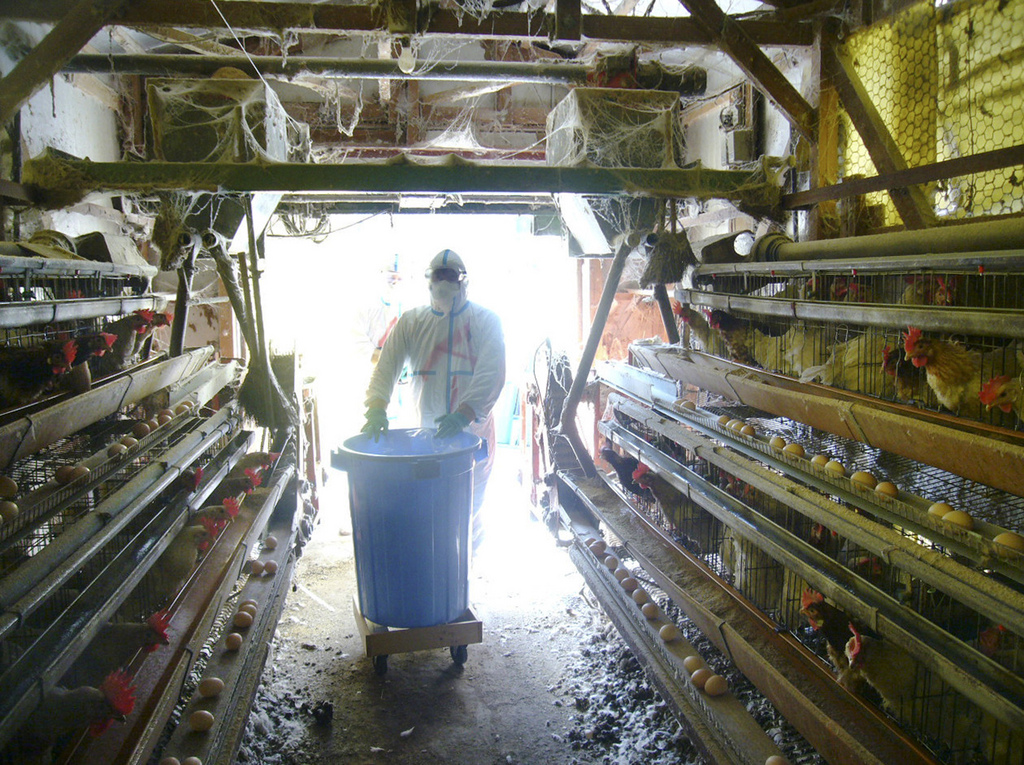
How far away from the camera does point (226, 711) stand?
2561 mm

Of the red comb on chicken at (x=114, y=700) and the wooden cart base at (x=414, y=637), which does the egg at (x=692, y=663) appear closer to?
the wooden cart base at (x=414, y=637)

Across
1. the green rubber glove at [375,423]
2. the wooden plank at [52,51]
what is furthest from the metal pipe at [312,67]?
the green rubber glove at [375,423]

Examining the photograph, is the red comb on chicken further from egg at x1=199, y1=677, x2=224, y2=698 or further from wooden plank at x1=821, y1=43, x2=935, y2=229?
wooden plank at x1=821, y1=43, x2=935, y2=229

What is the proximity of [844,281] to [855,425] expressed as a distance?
1.05 metres

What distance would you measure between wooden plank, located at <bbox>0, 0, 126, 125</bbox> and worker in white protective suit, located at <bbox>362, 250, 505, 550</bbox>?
7.82 feet

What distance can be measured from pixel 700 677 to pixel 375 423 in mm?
2190

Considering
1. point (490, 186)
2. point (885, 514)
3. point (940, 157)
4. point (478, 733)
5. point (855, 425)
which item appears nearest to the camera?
point (885, 514)

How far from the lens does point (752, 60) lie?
4.44 metres

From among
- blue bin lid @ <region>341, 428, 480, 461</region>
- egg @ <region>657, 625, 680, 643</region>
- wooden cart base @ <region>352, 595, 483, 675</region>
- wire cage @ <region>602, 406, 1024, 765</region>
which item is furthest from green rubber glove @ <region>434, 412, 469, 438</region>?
egg @ <region>657, 625, 680, 643</region>

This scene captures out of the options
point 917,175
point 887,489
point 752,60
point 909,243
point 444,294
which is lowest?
point 887,489

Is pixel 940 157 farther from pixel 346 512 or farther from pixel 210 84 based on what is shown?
pixel 346 512

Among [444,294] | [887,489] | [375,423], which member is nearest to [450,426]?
[375,423]

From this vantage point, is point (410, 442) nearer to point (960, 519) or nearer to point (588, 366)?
point (588, 366)

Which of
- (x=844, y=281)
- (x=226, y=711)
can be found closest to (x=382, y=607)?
(x=226, y=711)
